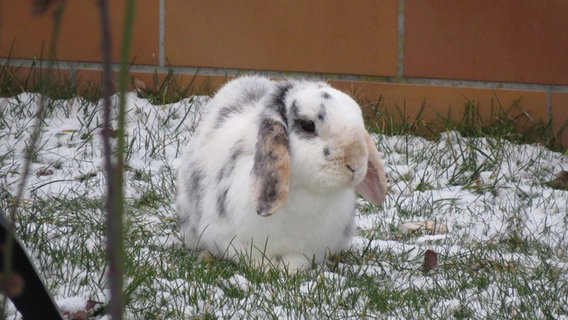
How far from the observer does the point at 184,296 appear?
2783 millimetres

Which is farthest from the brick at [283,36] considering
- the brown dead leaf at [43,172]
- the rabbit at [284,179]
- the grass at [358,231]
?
the rabbit at [284,179]

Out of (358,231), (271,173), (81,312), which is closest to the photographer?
(81,312)

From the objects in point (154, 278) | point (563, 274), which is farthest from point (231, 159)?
point (563, 274)

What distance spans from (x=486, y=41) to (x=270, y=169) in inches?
107

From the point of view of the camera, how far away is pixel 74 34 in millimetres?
5566

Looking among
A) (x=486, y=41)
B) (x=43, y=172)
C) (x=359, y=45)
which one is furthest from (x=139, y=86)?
(x=486, y=41)

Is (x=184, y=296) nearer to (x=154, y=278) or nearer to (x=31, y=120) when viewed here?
(x=154, y=278)

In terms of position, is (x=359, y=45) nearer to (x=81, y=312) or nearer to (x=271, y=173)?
(x=271, y=173)

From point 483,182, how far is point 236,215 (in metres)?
1.82

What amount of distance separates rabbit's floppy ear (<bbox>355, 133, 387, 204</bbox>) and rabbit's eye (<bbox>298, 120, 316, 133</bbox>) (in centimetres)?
32

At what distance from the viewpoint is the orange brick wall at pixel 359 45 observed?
5332 millimetres

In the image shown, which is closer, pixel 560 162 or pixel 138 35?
pixel 560 162

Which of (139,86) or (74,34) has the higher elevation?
(74,34)

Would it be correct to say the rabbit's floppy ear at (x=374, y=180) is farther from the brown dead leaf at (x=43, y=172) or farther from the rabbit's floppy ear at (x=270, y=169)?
the brown dead leaf at (x=43, y=172)
